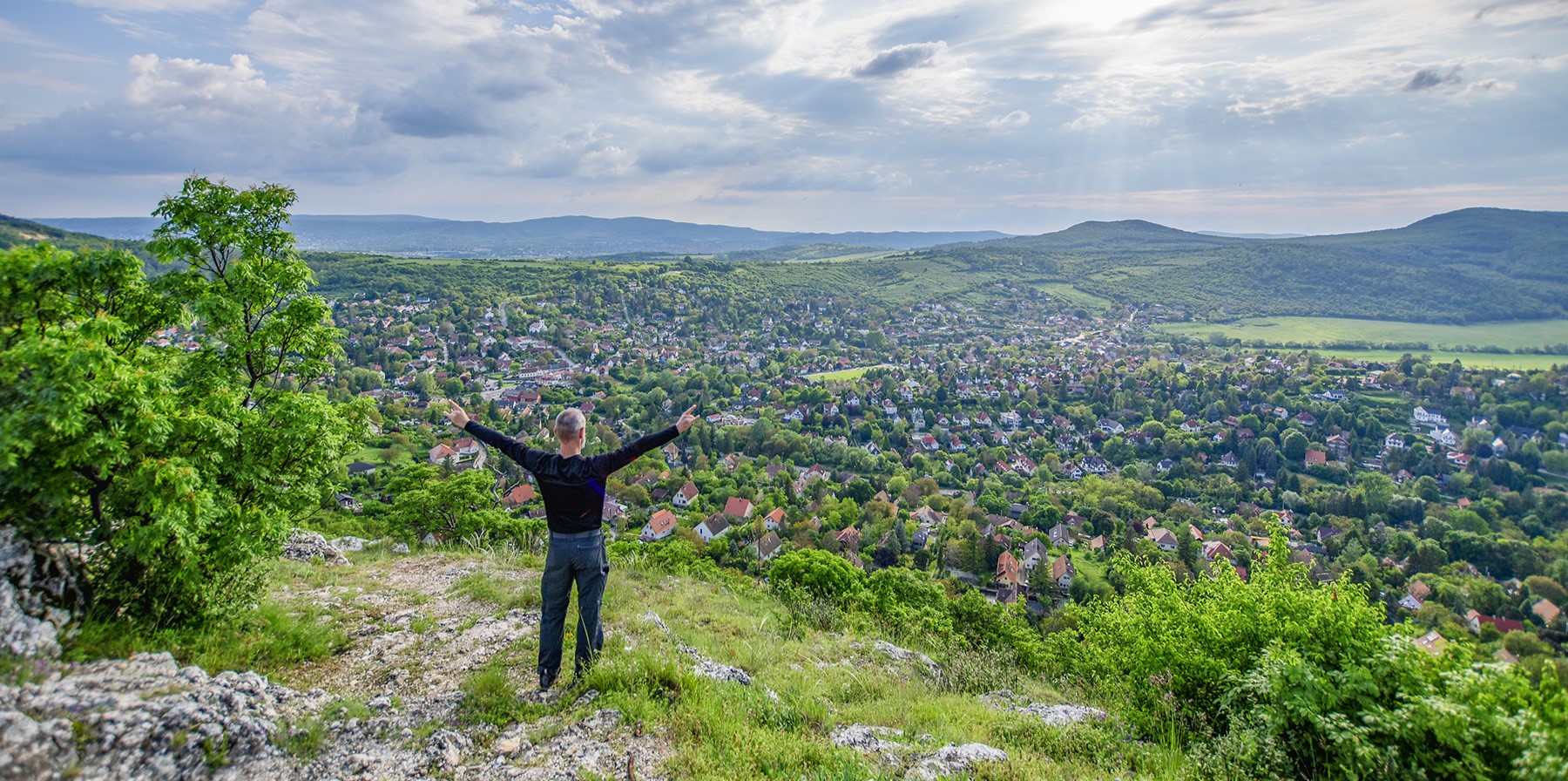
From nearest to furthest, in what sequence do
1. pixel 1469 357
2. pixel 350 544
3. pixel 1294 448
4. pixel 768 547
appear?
pixel 350 544 → pixel 768 547 → pixel 1294 448 → pixel 1469 357

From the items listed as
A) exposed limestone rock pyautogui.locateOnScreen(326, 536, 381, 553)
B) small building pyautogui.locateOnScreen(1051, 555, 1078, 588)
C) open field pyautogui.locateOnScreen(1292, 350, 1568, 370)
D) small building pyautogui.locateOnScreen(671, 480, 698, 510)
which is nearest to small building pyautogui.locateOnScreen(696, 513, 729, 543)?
small building pyautogui.locateOnScreen(671, 480, 698, 510)

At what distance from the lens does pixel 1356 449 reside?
61781 mm

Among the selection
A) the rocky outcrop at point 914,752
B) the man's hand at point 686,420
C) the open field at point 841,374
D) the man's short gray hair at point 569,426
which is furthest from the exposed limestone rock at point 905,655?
the open field at point 841,374

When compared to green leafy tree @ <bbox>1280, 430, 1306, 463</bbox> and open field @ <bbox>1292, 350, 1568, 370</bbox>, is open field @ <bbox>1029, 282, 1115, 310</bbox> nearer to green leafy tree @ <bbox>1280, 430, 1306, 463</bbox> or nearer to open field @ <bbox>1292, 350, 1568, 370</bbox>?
open field @ <bbox>1292, 350, 1568, 370</bbox>

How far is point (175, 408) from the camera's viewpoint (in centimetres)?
475

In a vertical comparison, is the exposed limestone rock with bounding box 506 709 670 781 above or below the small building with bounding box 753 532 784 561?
above

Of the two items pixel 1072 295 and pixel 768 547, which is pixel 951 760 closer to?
pixel 768 547

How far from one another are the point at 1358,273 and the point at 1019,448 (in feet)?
527

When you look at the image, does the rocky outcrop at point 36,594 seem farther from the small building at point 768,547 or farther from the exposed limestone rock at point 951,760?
the small building at point 768,547

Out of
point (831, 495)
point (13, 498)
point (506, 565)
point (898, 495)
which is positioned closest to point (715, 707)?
point (13, 498)

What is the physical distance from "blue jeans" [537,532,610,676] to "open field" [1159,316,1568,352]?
137 meters

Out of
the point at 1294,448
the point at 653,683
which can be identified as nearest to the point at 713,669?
the point at 653,683

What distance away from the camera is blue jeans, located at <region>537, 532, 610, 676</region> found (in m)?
4.90

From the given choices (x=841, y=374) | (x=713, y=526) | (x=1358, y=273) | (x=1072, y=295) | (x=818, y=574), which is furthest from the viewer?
(x=1358, y=273)
